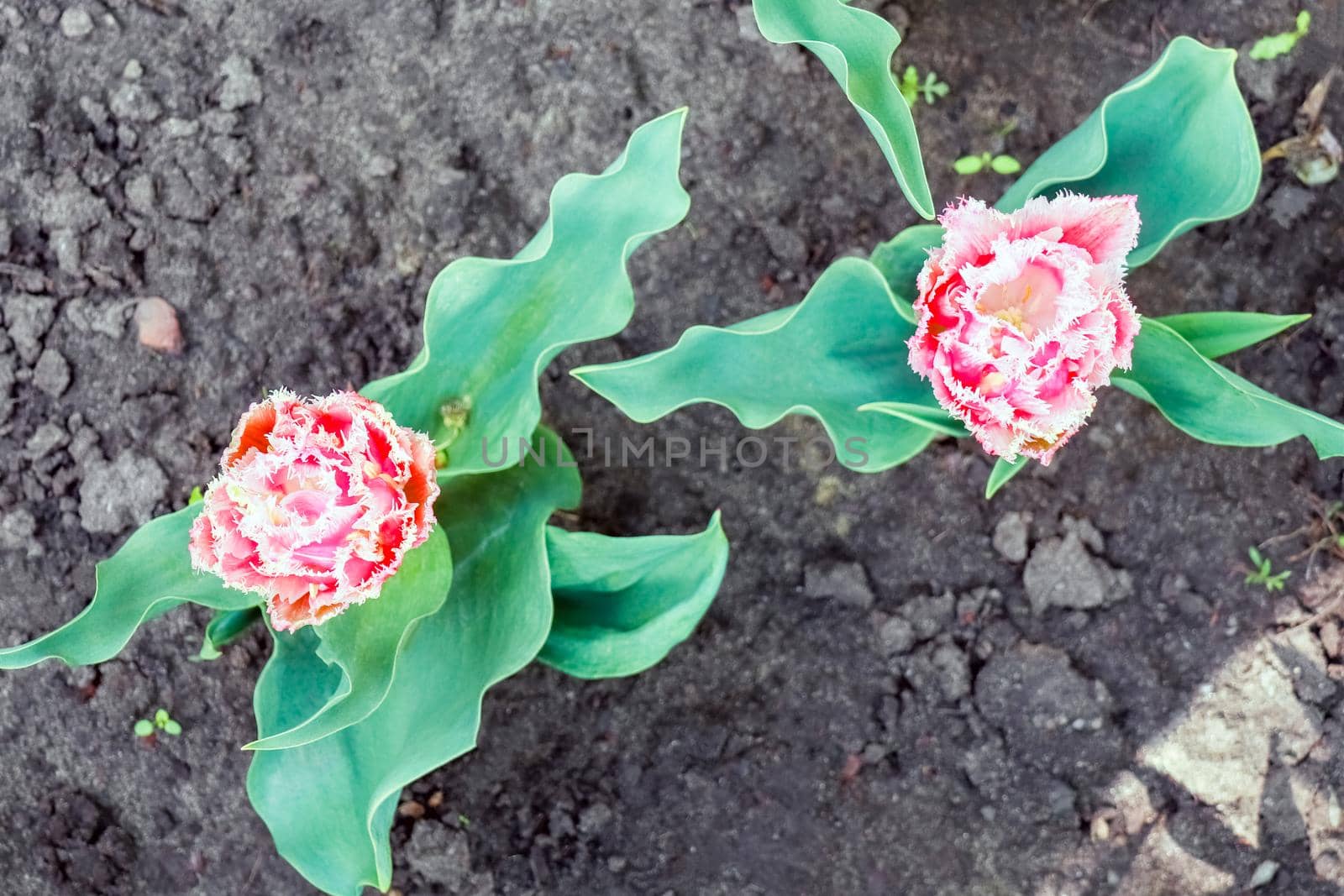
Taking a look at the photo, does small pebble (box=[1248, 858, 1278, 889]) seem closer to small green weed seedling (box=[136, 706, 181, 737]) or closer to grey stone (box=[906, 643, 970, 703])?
grey stone (box=[906, 643, 970, 703])

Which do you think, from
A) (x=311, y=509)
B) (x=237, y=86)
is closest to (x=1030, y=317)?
(x=311, y=509)

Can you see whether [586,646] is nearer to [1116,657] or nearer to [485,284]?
[485,284]

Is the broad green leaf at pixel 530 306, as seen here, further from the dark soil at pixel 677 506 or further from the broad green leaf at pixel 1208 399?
the broad green leaf at pixel 1208 399

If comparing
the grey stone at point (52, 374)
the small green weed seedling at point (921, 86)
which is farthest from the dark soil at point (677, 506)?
the small green weed seedling at point (921, 86)

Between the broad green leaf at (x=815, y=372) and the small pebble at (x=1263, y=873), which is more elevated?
the broad green leaf at (x=815, y=372)

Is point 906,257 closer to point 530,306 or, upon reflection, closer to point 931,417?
point 931,417
